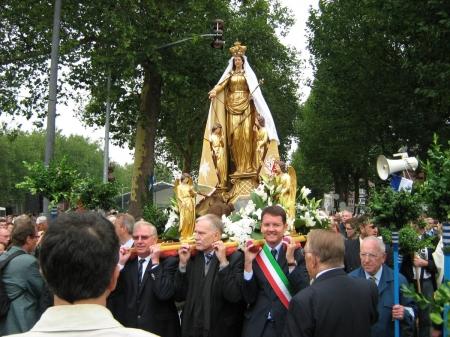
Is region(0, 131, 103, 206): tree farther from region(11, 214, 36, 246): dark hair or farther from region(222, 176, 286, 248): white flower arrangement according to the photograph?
region(11, 214, 36, 246): dark hair

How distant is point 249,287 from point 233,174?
9443mm

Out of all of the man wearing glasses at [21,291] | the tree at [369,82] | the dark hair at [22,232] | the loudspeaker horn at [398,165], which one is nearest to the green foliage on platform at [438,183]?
the man wearing glasses at [21,291]

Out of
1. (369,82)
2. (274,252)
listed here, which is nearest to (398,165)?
(274,252)

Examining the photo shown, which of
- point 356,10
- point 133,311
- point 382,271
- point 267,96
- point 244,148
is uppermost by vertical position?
point 356,10

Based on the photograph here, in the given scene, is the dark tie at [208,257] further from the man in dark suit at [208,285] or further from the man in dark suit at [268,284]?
the man in dark suit at [268,284]

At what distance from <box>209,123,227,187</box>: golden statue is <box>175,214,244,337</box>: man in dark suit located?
27.9ft

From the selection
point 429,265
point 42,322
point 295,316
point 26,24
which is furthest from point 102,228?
point 26,24

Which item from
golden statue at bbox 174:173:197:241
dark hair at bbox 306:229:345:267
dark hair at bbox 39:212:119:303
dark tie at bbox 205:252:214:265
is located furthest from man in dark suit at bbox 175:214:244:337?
golden statue at bbox 174:173:197:241

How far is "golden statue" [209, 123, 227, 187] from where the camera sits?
589 inches

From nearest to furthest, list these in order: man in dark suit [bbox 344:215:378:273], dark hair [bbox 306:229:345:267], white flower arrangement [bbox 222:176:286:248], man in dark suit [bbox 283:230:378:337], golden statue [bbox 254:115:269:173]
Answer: man in dark suit [bbox 283:230:378:337], dark hair [bbox 306:229:345:267], white flower arrangement [bbox 222:176:286:248], man in dark suit [bbox 344:215:378:273], golden statue [bbox 254:115:269:173]

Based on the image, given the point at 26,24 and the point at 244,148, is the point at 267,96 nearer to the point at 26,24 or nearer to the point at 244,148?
the point at 26,24

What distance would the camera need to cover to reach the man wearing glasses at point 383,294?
6113 millimetres

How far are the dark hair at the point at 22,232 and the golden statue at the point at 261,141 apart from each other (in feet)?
28.3

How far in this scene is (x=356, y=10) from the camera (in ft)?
95.7
